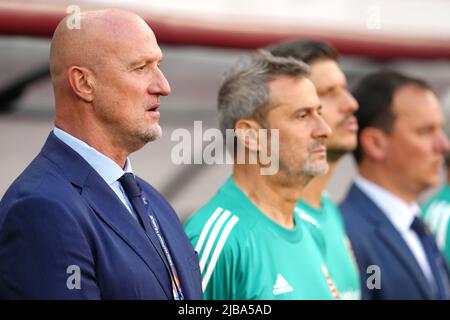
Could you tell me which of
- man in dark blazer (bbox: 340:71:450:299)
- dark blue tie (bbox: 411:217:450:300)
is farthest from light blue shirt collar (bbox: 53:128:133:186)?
dark blue tie (bbox: 411:217:450:300)

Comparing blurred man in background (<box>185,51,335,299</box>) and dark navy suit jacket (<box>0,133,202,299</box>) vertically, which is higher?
blurred man in background (<box>185,51,335,299</box>)

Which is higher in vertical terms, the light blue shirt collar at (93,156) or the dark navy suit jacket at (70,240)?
the light blue shirt collar at (93,156)

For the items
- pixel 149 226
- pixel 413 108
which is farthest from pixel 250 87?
pixel 413 108

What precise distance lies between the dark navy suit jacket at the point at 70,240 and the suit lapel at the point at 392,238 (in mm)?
1556

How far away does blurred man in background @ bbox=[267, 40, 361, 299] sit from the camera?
11.1 ft

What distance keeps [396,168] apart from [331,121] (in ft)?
2.32

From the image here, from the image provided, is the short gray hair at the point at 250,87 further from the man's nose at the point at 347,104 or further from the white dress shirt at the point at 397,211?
the white dress shirt at the point at 397,211

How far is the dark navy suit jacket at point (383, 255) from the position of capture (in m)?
3.60

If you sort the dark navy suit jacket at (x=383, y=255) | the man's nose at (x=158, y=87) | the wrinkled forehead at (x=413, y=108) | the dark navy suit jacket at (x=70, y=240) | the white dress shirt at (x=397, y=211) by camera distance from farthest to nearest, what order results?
the wrinkled forehead at (x=413, y=108) < the white dress shirt at (x=397, y=211) < the dark navy suit jacket at (x=383, y=255) < the man's nose at (x=158, y=87) < the dark navy suit jacket at (x=70, y=240)

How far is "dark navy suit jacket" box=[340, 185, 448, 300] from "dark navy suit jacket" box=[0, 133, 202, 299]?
1.44 m

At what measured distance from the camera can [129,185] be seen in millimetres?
2312

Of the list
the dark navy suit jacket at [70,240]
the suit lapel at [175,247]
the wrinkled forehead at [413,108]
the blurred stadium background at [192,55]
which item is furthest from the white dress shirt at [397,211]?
the dark navy suit jacket at [70,240]

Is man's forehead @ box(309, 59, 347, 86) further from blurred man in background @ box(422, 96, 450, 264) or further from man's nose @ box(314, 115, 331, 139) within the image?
blurred man in background @ box(422, 96, 450, 264)
